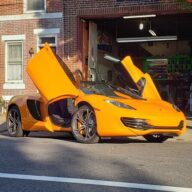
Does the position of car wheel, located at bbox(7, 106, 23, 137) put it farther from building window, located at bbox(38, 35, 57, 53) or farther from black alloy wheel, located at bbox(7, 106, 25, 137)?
building window, located at bbox(38, 35, 57, 53)

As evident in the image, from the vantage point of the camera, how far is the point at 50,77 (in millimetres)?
10219

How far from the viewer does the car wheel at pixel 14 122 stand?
11844 mm

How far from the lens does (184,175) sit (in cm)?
645

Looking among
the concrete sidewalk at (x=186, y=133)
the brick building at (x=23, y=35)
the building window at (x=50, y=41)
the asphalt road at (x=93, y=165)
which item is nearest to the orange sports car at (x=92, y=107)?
the asphalt road at (x=93, y=165)

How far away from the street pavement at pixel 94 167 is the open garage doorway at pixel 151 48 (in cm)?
991

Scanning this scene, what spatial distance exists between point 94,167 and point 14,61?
43.1 ft

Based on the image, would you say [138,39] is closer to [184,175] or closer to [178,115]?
[178,115]

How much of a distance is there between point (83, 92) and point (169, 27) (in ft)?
42.5

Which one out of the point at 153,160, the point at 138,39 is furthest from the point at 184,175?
the point at 138,39

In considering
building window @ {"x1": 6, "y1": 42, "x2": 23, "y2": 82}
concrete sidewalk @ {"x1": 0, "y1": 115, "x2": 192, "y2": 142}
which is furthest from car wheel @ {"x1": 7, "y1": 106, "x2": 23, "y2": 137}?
building window @ {"x1": 6, "y1": 42, "x2": 23, "y2": 82}

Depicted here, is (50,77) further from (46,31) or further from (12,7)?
(12,7)

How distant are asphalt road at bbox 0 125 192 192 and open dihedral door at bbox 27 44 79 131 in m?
Answer: 1.00

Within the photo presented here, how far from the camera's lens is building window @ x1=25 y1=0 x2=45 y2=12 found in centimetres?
1907

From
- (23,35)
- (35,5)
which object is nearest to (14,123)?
(23,35)
